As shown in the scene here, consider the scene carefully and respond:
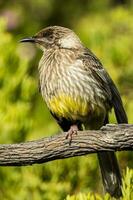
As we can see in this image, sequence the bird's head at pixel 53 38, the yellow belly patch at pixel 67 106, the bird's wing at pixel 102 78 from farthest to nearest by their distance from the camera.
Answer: the bird's head at pixel 53 38 < the bird's wing at pixel 102 78 < the yellow belly patch at pixel 67 106

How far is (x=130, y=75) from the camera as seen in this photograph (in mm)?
8477

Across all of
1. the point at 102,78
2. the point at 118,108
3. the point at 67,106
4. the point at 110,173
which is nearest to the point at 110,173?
the point at 110,173

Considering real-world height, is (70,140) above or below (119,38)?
below

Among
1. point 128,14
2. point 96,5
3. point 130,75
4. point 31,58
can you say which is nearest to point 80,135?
point 130,75

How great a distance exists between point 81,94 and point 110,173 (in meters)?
0.66

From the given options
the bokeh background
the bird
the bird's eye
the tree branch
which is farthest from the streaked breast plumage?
the tree branch

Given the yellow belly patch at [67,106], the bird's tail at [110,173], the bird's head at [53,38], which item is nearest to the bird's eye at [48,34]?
the bird's head at [53,38]

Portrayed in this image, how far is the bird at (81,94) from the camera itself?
23.3ft

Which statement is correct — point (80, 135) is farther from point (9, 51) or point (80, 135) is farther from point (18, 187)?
point (9, 51)

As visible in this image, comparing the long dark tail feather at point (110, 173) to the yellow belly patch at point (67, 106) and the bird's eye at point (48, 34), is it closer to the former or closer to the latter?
the yellow belly patch at point (67, 106)

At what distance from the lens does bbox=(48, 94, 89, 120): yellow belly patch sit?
7062 millimetres

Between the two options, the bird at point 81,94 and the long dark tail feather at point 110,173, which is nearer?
the long dark tail feather at point 110,173

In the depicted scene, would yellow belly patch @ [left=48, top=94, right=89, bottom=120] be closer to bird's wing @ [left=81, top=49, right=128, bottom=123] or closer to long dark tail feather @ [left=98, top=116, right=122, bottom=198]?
bird's wing @ [left=81, top=49, right=128, bottom=123]

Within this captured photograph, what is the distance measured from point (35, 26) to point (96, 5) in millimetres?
1268
